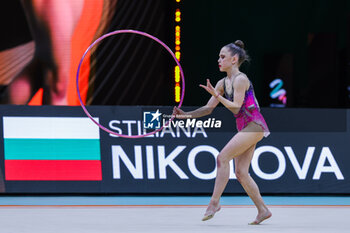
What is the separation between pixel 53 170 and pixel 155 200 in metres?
1.71

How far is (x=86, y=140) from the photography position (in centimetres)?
1003

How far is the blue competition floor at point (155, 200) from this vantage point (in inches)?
361

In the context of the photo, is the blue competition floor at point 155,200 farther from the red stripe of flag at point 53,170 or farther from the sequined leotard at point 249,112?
the sequined leotard at point 249,112

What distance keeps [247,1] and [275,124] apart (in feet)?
12.4

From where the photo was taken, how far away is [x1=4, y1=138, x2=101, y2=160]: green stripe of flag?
32.7ft

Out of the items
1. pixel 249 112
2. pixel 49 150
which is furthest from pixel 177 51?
pixel 249 112

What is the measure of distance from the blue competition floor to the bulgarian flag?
0.37 metres
